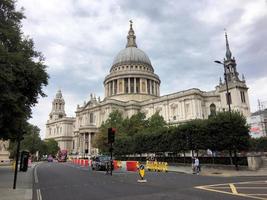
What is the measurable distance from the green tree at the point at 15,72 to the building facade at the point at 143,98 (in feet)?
216

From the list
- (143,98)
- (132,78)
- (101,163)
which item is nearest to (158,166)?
(101,163)

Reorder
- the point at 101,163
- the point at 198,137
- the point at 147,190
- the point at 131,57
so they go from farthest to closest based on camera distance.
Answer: the point at 131,57
the point at 198,137
the point at 101,163
the point at 147,190

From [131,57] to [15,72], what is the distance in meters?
103

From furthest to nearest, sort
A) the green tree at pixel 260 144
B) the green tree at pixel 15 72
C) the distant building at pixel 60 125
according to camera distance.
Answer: the distant building at pixel 60 125, the green tree at pixel 260 144, the green tree at pixel 15 72

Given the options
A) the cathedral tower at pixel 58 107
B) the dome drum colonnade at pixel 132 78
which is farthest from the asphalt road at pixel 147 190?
the cathedral tower at pixel 58 107

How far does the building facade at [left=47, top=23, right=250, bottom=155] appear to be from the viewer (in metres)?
85.8

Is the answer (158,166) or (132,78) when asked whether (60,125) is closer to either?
(132,78)

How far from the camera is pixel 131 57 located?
12038 cm

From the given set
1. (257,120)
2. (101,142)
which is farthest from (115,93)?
(257,120)

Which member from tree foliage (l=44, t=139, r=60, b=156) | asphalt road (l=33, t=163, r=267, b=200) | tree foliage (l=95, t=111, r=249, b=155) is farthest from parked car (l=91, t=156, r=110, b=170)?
tree foliage (l=44, t=139, r=60, b=156)

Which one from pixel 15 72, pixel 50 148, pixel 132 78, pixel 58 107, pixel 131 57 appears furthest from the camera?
pixel 58 107

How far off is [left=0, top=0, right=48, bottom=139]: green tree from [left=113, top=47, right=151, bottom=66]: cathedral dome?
9675cm

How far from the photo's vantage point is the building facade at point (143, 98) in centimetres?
8575

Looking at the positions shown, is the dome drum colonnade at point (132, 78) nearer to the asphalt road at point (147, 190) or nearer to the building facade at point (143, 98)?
the building facade at point (143, 98)
